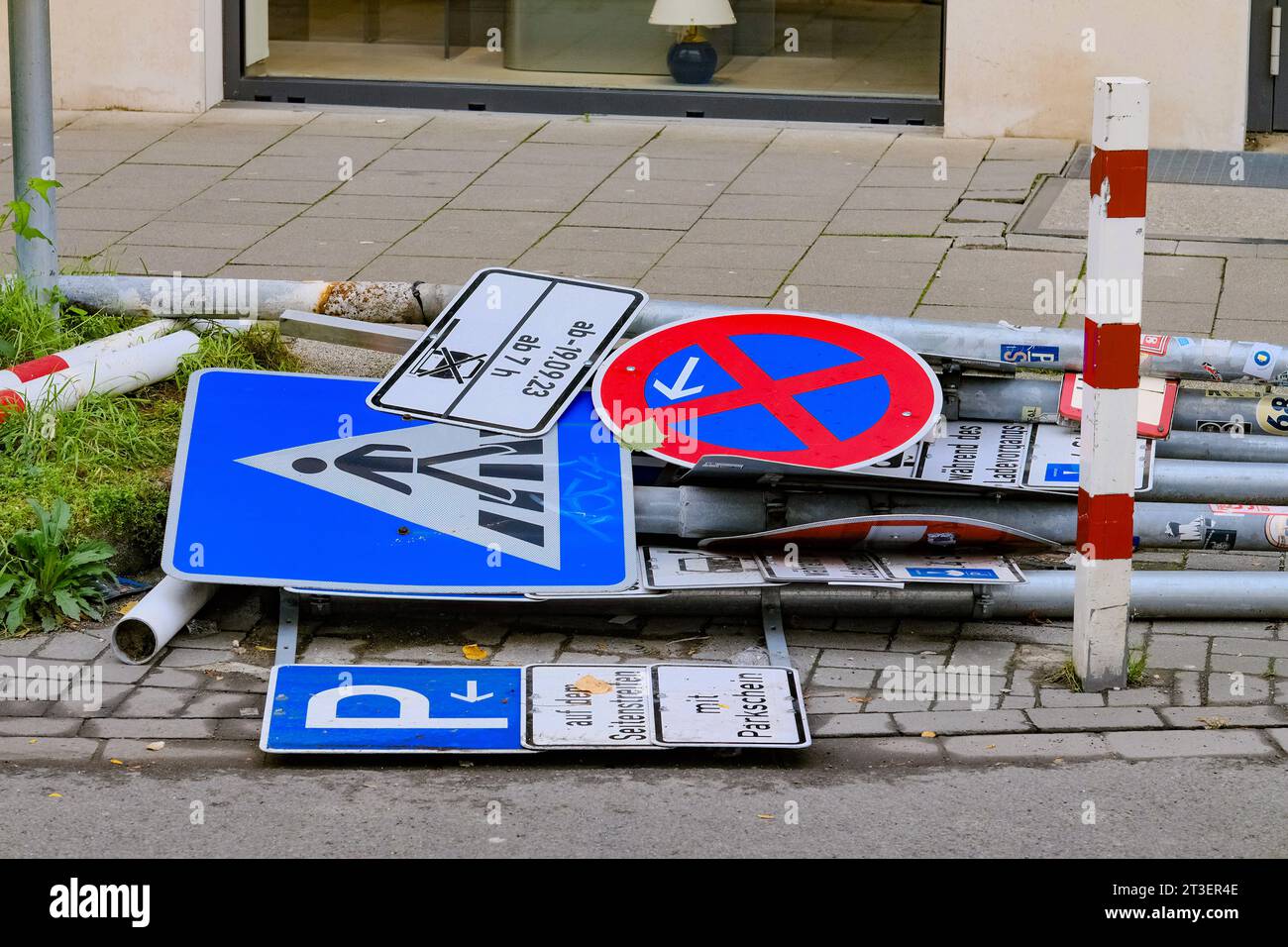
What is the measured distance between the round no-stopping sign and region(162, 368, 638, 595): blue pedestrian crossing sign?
0.14m

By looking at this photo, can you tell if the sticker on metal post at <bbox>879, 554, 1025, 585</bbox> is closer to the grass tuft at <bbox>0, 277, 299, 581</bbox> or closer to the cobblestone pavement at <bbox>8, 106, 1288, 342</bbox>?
the grass tuft at <bbox>0, 277, 299, 581</bbox>

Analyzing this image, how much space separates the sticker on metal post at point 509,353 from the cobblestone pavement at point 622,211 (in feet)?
5.52

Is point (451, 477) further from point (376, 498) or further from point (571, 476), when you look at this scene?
point (571, 476)

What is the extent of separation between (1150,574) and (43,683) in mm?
3007

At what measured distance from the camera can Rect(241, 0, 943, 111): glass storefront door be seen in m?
10.7

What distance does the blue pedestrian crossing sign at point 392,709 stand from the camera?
13.7 feet

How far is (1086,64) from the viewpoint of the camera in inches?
388

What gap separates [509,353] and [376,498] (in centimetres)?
A: 74

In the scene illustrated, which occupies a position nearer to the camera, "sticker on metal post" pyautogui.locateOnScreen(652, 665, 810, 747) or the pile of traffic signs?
"sticker on metal post" pyautogui.locateOnScreen(652, 665, 810, 747)

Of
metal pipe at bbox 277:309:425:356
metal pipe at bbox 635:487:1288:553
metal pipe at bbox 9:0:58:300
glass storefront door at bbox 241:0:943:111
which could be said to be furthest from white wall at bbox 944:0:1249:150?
metal pipe at bbox 9:0:58:300

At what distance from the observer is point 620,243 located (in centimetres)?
809

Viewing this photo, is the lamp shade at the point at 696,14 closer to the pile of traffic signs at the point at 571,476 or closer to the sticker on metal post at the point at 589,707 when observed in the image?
the pile of traffic signs at the point at 571,476

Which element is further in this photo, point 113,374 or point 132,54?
point 132,54

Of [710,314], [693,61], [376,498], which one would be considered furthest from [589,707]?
[693,61]
